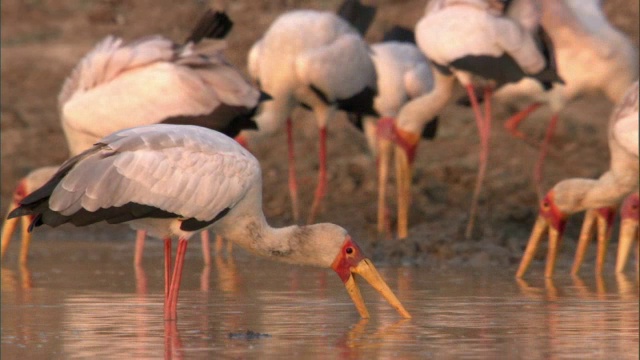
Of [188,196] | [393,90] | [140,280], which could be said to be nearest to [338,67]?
[393,90]

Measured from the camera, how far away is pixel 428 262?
39.0ft

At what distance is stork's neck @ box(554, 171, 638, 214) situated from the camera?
11906mm

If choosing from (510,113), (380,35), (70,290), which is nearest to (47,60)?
(380,35)

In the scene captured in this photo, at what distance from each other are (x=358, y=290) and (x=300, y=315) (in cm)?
31

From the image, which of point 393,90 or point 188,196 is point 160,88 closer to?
point 188,196

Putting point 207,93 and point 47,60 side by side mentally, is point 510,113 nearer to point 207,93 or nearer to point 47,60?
point 47,60

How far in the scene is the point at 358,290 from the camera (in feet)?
27.8

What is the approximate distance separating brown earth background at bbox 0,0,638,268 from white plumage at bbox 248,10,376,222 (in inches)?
14.0

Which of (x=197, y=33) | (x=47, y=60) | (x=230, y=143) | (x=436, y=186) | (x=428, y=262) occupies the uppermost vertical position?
(x=230, y=143)

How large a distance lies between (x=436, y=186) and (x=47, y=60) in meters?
4.54

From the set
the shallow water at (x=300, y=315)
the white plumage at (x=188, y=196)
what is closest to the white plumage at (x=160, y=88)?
the shallow water at (x=300, y=315)

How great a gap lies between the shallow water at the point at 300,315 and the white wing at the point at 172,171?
561 millimetres

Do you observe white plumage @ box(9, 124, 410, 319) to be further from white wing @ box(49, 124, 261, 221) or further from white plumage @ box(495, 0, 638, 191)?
white plumage @ box(495, 0, 638, 191)

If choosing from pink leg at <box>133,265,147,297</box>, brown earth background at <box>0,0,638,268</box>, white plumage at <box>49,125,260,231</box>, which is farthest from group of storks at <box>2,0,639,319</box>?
brown earth background at <box>0,0,638,268</box>
